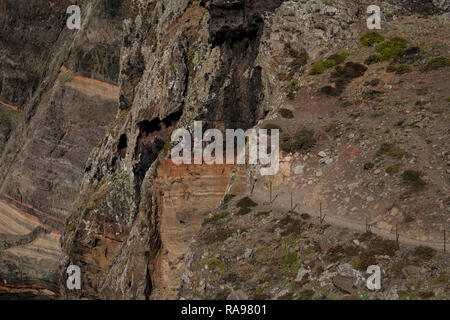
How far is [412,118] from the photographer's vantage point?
1411 inches

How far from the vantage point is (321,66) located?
42.8 meters

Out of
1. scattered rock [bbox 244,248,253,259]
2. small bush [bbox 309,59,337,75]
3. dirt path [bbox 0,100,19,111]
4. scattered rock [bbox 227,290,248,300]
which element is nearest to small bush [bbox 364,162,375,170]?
scattered rock [bbox 244,248,253,259]

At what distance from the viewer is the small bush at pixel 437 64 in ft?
130

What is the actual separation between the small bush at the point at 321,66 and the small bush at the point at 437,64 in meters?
6.49

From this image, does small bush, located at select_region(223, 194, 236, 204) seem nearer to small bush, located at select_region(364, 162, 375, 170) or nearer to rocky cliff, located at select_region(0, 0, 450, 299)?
Result: rocky cliff, located at select_region(0, 0, 450, 299)

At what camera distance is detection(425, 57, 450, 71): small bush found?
39.5m

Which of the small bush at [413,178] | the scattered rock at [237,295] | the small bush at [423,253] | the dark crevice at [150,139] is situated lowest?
the scattered rock at [237,295]

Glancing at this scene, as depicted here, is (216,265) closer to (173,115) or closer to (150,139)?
(173,115)

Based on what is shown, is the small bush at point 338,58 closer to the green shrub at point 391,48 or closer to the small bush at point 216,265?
the green shrub at point 391,48

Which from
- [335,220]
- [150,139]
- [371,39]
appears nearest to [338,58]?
[371,39]

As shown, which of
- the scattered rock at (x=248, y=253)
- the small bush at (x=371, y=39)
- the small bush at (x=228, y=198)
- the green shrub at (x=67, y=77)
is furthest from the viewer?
the green shrub at (x=67, y=77)

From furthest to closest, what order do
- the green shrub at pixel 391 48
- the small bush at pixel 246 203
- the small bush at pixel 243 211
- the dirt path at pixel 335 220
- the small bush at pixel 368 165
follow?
the green shrub at pixel 391 48, the small bush at pixel 246 203, the small bush at pixel 243 211, the small bush at pixel 368 165, the dirt path at pixel 335 220

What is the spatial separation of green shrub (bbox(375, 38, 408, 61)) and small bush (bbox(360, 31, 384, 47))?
64 cm

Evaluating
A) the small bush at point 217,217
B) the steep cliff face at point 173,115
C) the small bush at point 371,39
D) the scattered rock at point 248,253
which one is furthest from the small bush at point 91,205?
the scattered rock at point 248,253
